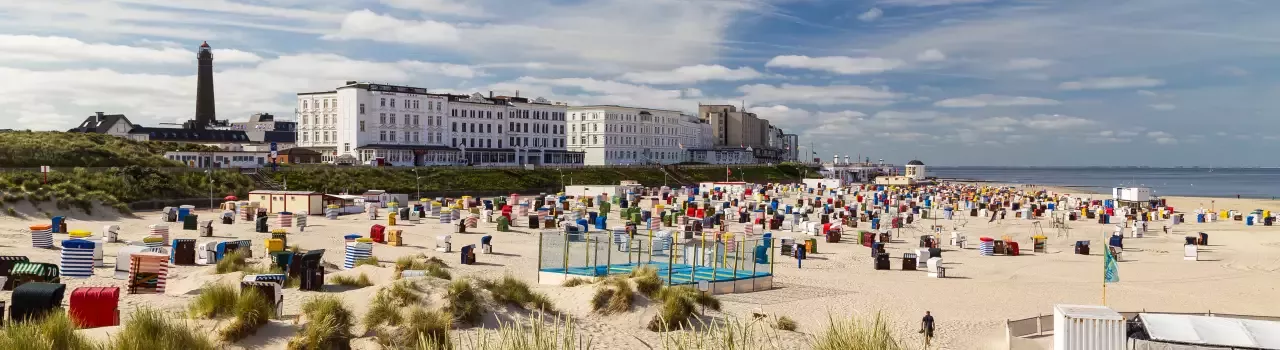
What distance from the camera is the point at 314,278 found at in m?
16.4

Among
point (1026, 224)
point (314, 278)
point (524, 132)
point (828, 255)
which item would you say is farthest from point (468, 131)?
point (314, 278)

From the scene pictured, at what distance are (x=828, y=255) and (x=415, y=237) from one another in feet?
50.0

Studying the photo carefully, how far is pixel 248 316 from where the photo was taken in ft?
39.3

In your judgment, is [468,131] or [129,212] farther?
[468,131]

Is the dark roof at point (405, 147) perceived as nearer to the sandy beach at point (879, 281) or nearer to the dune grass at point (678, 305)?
the sandy beach at point (879, 281)

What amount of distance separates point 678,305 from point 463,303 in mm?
3658

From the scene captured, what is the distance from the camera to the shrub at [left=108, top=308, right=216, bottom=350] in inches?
380

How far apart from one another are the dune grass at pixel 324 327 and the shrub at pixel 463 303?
1553 millimetres

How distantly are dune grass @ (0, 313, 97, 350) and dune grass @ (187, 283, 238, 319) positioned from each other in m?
1.82

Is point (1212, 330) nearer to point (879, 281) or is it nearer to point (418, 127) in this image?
point (879, 281)

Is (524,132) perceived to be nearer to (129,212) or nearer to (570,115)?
(570,115)

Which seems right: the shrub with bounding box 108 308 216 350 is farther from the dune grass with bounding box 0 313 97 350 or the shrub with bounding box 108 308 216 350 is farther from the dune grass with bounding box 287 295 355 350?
the dune grass with bounding box 287 295 355 350

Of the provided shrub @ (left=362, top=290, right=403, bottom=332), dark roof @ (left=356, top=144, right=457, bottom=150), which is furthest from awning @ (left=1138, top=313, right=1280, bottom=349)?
dark roof @ (left=356, top=144, right=457, bottom=150)

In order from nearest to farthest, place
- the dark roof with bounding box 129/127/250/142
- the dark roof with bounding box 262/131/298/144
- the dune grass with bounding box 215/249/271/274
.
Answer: the dune grass with bounding box 215/249/271/274 < the dark roof with bounding box 129/127/250/142 < the dark roof with bounding box 262/131/298/144
